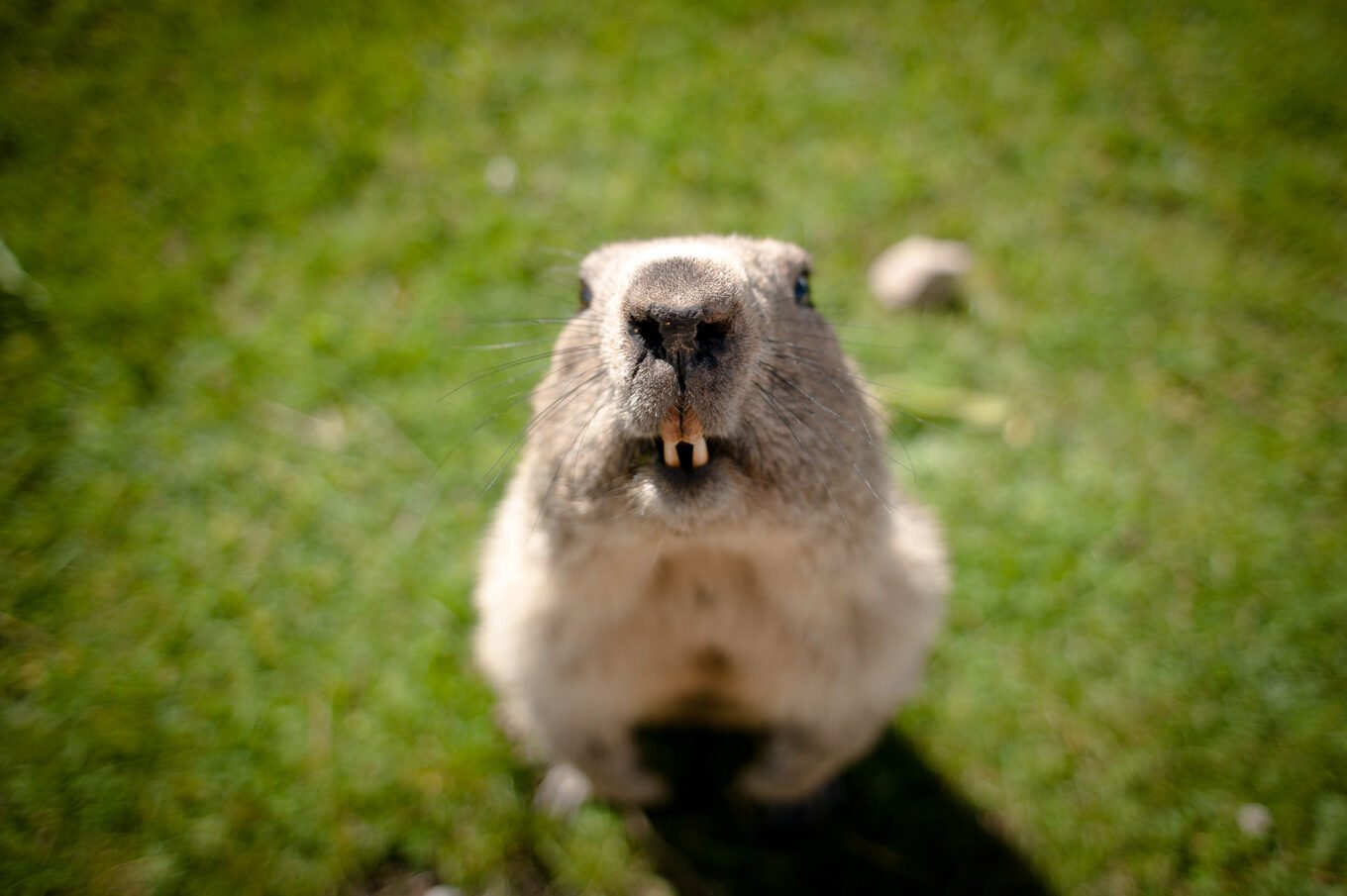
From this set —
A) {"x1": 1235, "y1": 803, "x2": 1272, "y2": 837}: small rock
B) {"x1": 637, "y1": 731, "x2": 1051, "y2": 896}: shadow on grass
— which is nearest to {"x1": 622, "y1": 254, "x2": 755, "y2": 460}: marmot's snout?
{"x1": 637, "y1": 731, "x2": 1051, "y2": 896}: shadow on grass

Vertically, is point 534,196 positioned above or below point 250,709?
above

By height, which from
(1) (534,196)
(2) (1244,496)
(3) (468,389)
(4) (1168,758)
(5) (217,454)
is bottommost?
(4) (1168,758)

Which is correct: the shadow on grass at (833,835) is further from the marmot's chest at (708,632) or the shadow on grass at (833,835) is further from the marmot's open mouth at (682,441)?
the marmot's open mouth at (682,441)

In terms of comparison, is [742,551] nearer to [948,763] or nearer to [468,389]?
[948,763]

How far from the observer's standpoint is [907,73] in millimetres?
5297

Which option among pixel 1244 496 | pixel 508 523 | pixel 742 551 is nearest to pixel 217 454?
pixel 508 523

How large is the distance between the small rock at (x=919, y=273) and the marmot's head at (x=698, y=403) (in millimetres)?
2387

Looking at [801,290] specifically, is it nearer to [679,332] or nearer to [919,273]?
[679,332]

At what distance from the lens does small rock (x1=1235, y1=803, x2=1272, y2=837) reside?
3.30 meters

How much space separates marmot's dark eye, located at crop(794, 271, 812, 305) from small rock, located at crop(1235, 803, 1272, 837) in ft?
10.3

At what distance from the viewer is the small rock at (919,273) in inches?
173

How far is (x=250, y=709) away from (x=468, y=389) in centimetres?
191

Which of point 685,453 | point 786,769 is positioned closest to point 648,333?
point 685,453

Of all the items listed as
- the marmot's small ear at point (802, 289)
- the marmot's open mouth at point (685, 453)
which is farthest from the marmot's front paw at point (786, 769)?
the marmot's small ear at point (802, 289)
